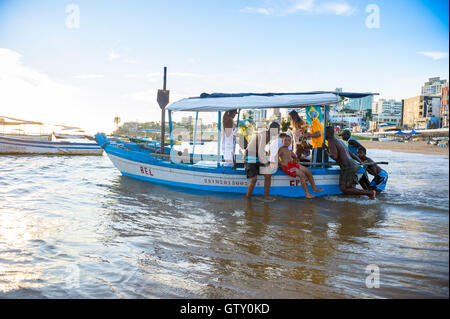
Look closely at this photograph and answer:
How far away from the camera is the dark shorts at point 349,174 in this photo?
8828mm

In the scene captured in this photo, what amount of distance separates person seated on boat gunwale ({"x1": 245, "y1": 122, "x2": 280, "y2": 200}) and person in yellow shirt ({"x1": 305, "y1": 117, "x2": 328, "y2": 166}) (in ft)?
3.68

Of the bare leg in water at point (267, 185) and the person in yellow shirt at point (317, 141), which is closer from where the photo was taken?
the bare leg in water at point (267, 185)

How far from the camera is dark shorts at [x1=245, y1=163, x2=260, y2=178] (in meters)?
8.72

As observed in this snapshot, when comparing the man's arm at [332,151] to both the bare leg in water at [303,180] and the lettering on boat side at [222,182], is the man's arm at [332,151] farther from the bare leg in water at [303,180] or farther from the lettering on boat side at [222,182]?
the lettering on boat side at [222,182]

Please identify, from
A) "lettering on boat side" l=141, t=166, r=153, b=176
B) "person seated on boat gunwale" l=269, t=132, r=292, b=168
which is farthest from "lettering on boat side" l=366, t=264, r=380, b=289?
"lettering on boat side" l=141, t=166, r=153, b=176

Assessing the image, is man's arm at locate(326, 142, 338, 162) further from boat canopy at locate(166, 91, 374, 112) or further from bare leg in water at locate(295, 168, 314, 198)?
boat canopy at locate(166, 91, 374, 112)

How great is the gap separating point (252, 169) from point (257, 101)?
6.38 feet

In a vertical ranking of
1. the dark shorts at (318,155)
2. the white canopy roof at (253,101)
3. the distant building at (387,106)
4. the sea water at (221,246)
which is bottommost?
the sea water at (221,246)

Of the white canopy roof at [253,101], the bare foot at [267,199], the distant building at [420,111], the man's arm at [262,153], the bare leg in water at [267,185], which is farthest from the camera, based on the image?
the distant building at [420,111]
